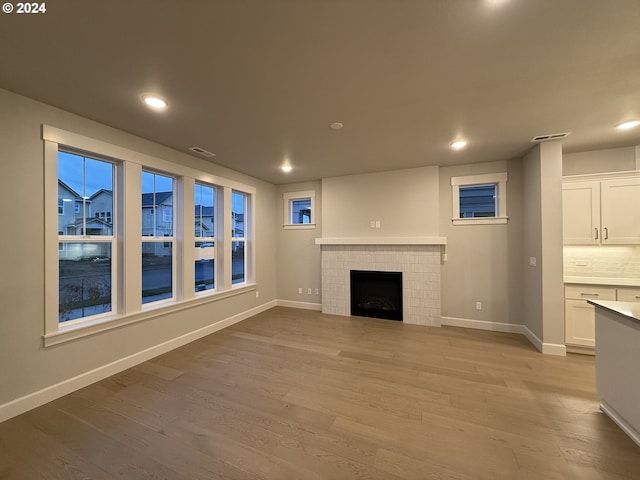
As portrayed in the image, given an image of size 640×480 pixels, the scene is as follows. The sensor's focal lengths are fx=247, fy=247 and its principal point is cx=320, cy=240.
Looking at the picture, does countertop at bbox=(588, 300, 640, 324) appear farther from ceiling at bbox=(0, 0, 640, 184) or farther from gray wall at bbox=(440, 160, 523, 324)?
gray wall at bbox=(440, 160, 523, 324)

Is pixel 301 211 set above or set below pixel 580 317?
above

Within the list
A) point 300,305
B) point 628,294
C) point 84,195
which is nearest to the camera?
point 84,195

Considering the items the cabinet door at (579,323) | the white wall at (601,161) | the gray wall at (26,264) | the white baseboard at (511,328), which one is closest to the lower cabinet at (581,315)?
the cabinet door at (579,323)

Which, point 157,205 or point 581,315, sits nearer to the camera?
point 581,315

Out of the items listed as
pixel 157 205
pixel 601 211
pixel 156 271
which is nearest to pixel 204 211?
pixel 157 205

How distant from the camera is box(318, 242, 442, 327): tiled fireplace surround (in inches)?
165

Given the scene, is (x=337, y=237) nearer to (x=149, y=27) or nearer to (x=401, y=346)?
(x=401, y=346)

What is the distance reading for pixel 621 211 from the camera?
3004mm

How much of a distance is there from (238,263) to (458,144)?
13.3 ft

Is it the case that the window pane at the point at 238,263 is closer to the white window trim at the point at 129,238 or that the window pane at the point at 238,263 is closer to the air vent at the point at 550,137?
the white window trim at the point at 129,238

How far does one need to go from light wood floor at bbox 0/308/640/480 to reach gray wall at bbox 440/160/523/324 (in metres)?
0.96

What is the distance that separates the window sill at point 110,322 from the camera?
2.25 m

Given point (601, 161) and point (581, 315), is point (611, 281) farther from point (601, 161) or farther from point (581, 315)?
point (601, 161)

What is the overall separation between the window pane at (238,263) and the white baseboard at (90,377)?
978 millimetres
